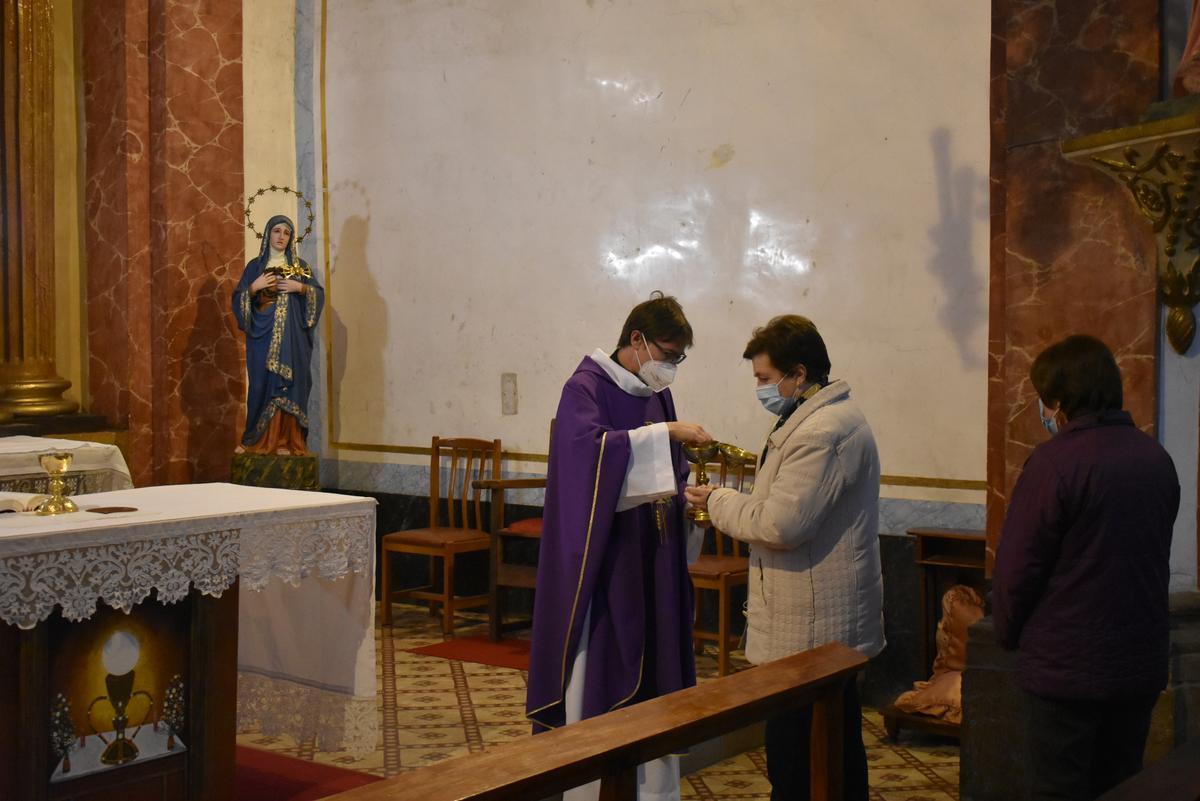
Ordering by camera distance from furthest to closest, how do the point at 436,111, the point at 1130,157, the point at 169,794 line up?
the point at 436,111 < the point at 169,794 < the point at 1130,157

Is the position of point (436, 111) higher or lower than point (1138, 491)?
higher

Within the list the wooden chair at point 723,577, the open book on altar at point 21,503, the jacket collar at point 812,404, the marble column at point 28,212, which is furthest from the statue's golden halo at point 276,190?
the jacket collar at point 812,404

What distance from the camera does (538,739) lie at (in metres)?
2.14

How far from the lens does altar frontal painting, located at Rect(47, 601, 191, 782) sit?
3.73m

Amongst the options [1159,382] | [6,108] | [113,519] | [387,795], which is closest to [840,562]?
[1159,382]

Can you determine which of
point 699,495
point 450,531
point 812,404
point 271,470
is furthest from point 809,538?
point 271,470

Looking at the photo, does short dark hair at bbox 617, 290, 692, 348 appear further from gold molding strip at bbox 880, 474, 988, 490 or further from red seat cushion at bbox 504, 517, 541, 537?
red seat cushion at bbox 504, 517, 541, 537

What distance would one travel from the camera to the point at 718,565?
6223mm

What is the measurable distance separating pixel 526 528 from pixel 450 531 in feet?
2.48

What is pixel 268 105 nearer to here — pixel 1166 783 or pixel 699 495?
pixel 699 495

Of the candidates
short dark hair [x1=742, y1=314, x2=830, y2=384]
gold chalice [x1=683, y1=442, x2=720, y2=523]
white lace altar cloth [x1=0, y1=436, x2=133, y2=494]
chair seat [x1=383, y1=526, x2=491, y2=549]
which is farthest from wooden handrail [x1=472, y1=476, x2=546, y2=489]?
short dark hair [x1=742, y1=314, x2=830, y2=384]

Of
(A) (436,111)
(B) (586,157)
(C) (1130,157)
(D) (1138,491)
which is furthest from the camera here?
(A) (436,111)

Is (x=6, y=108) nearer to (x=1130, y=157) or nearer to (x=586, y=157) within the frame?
(x=586, y=157)

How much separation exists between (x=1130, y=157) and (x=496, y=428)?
4861mm
